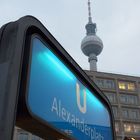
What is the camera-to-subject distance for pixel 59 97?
2615 mm

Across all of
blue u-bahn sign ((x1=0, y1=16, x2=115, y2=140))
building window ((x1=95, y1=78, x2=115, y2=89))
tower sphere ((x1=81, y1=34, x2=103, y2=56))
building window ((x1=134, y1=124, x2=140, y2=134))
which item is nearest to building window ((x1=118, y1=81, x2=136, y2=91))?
building window ((x1=95, y1=78, x2=115, y2=89))

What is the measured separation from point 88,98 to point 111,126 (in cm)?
72

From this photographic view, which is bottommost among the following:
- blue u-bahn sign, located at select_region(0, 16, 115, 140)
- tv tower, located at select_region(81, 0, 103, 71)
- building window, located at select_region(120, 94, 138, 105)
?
blue u-bahn sign, located at select_region(0, 16, 115, 140)

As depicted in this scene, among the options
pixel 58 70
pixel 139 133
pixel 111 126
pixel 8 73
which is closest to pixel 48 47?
pixel 58 70

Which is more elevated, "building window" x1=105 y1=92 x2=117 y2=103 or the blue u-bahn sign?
"building window" x1=105 y1=92 x2=117 y2=103

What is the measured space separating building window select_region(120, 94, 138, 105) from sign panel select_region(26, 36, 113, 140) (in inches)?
3674

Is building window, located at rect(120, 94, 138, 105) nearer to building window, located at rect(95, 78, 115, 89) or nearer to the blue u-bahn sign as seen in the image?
building window, located at rect(95, 78, 115, 89)

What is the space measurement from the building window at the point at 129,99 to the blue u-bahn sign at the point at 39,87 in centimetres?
9367

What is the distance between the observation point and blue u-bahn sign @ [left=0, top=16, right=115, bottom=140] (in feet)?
6.79

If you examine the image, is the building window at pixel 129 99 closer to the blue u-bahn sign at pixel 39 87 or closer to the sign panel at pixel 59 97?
the sign panel at pixel 59 97

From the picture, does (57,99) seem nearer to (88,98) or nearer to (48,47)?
(48,47)

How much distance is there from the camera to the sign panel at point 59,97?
2302 mm

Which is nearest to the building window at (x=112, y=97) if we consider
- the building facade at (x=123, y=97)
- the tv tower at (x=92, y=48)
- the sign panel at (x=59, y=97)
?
the building facade at (x=123, y=97)

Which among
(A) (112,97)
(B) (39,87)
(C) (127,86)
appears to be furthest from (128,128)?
(B) (39,87)
